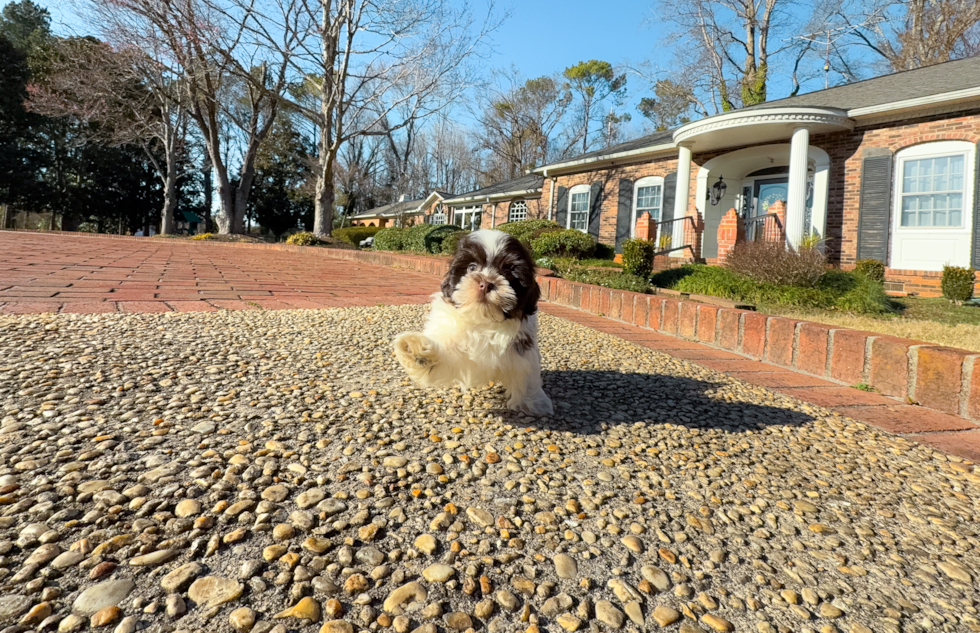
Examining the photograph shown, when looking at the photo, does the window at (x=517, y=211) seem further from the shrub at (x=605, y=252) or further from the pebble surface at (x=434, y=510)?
the pebble surface at (x=434, y=510)

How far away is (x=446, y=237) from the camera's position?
13.8 metres

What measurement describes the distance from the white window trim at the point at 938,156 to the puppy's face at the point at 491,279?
10622 millimetres

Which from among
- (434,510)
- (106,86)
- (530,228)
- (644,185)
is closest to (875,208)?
(644,185)

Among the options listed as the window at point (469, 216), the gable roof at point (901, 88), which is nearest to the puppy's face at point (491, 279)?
the gable roof at point (901, 88)

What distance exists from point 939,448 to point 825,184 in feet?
33.3

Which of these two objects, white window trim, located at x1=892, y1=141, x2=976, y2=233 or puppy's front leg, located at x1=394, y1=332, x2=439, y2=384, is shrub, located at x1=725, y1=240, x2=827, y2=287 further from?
puppy's front leg, located at x1=394, y1=332, x2=439, y2=384

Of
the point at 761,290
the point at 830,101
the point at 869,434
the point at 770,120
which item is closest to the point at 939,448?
the point at 869,434

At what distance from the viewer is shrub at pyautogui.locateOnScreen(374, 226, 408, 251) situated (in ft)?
53.2

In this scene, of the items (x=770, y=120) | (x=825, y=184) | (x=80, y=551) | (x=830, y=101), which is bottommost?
(x=80, y=551)

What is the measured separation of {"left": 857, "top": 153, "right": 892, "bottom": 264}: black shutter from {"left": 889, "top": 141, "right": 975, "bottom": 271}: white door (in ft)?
0.46

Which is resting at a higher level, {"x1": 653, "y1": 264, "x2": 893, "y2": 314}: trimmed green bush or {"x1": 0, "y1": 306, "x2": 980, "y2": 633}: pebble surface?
{"x1": 653, "y1": 264, "x2": 893, "y2": 314}: trimmed green bush

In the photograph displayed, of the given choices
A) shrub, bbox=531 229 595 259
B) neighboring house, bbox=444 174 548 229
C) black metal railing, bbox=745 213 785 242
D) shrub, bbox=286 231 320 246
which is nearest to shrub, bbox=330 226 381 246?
neighboring house, bbox=444 174 548 229

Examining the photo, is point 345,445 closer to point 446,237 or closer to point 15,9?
point 446,237

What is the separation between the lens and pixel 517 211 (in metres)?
21.3
